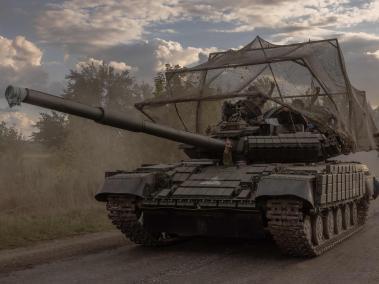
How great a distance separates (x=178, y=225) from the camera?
424 inches

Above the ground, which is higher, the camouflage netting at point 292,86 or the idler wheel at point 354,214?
the camouflage netting at point 292,86

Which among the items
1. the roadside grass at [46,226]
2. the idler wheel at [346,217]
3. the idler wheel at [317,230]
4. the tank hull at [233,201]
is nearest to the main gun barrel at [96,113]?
the tank hull at [233,201]

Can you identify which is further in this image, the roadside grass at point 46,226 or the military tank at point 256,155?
the roadside grass at point 46,226

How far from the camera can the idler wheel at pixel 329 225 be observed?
1116 centimetres

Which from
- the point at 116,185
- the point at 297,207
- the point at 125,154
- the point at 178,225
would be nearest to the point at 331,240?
the point at 297,207

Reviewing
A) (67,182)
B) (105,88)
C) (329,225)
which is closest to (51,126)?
(105,88)

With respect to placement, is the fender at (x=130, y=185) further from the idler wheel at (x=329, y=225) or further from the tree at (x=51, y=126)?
the tree at (x=51, y=126)

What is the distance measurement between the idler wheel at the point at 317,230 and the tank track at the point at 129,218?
315cm

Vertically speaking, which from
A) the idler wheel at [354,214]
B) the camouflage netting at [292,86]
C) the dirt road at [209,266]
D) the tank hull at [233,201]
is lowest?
the dirt road at [209,266]

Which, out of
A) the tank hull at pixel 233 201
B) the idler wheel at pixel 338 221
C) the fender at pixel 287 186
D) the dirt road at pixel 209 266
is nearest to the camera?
the dirt road at pixel 209 266

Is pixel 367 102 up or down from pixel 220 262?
up

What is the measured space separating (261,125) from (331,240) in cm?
274

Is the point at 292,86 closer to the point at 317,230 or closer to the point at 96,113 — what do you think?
the point at 317,230

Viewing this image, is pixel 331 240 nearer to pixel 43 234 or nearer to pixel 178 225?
pixel 178 225
